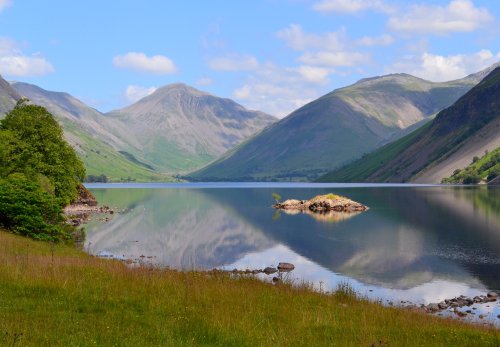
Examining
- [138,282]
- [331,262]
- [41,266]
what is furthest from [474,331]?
[331,262]

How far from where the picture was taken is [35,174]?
7906 cm

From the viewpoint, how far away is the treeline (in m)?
55.5

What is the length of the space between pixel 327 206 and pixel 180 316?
133648 millimetres

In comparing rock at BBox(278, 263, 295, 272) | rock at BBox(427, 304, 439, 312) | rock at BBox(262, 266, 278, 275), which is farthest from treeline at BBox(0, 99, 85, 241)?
rock at BBox(427, 304, 439, 312)

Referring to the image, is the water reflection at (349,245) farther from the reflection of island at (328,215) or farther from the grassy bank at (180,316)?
the grassy bank at (180,316)

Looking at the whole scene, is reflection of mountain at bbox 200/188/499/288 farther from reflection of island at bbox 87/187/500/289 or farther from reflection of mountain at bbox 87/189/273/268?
reflection of mountain at bbox 87/189/273/268

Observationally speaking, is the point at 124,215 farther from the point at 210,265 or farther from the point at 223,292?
the point at 223,292

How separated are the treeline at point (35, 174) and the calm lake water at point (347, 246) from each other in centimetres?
834

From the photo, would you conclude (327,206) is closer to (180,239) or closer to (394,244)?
(180,239)

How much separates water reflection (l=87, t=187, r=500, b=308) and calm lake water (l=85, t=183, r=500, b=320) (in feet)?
0.38

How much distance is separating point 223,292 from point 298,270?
35415mm

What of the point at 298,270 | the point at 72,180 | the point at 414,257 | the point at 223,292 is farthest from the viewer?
the point at 72,180

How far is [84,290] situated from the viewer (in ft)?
75.8

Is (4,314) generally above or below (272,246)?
above
